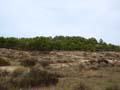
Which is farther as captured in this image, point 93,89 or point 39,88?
point 39,88

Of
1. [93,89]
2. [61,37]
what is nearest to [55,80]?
[93,89]

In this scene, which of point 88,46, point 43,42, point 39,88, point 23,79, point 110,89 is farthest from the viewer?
point 88,46

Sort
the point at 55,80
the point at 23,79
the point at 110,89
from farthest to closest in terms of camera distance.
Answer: the point at 55,80 < the point at 23,79 < the point at 110,89

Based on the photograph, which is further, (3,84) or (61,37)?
(61,37)

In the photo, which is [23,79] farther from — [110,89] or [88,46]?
[88,46]

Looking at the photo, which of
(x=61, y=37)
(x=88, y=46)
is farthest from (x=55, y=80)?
(x=61, y=37)

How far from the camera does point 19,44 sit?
74.6 metres

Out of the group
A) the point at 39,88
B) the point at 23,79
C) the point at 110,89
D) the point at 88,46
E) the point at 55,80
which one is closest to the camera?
the point at 110,89

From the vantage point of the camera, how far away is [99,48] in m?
81.4

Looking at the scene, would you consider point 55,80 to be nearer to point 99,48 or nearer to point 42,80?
point 42,80

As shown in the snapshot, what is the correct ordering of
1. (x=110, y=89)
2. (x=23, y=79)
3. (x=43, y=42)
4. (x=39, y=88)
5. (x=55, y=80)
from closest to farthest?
(x=110, y=89), (x=39, y=88), (x=23, y=79), (x=55, y=80), (x=43, y=42)

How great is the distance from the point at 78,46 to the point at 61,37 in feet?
65.3

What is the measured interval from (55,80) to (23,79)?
2.01 meters

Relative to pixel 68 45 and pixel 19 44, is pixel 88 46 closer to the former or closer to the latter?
pixel 68 45
